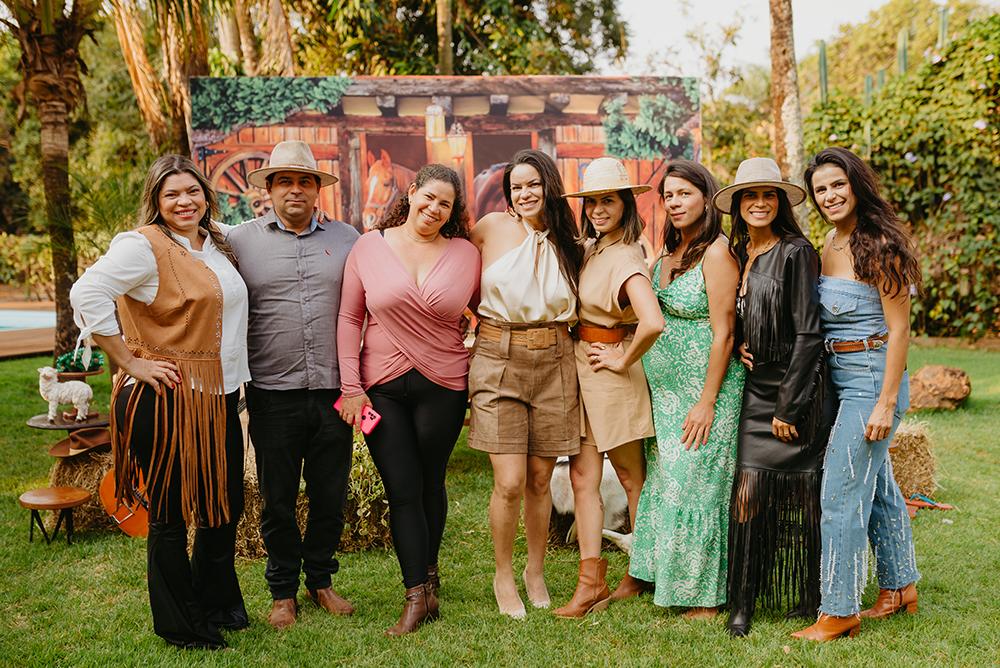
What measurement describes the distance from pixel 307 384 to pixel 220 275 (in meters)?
0.58

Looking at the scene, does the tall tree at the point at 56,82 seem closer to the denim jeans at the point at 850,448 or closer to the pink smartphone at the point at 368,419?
the pink smartphone at the point at 368,419

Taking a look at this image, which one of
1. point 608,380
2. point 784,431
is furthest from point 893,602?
point 608,380

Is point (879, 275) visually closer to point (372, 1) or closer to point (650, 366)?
point (650, 366)

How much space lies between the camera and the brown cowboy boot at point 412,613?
368cm

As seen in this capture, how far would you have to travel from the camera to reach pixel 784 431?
138 inches

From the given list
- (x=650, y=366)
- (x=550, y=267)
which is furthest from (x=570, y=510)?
(x=550, y=267)

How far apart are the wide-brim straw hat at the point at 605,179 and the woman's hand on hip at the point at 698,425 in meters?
0.99

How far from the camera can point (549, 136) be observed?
8.52 meters

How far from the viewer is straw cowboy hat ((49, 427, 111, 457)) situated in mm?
5371

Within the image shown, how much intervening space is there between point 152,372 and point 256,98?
5728 mm

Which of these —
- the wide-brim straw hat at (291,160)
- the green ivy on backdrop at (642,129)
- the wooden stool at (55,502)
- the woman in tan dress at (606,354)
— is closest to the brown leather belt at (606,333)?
the woman in tan dress at (606,354)

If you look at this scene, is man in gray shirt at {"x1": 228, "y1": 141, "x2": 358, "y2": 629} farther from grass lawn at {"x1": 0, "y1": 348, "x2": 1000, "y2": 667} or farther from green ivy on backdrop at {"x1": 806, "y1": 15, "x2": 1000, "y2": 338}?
green ivy on backdrop at {"x1": 806, "y1": 15, "x2": 1000, "y2": 338}

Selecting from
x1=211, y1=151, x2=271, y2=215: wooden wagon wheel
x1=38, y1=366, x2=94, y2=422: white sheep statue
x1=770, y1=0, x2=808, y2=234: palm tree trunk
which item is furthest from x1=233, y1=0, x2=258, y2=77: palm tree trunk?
x1=38, y1=366, x2=94, y2=422: white sheep statue

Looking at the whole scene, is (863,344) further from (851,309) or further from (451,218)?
(451,218)
